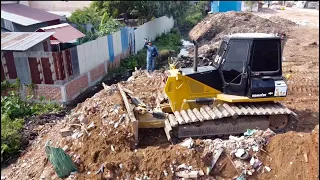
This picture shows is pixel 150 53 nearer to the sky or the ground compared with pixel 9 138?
nearer to the sky

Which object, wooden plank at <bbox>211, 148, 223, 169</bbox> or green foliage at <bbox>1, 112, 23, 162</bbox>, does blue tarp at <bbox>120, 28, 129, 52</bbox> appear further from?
wooden plank at <bbox>211, 148, 223, 169</bbox>

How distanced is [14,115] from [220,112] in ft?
20.7

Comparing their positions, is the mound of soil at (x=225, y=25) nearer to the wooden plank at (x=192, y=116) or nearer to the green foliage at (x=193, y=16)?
the green foliage at (x=193, y=16)

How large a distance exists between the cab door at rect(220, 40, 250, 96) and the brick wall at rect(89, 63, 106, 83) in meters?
7.09

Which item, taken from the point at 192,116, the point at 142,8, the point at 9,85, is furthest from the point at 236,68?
the point at 142,8

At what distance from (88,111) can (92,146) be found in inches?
57.5

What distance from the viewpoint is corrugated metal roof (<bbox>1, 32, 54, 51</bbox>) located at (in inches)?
380

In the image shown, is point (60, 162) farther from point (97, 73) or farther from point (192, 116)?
point (97, 73)

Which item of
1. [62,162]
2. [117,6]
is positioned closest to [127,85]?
[62,162]

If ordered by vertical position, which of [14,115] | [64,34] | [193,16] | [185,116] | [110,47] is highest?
[64,34]

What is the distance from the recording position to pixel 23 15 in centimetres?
1619

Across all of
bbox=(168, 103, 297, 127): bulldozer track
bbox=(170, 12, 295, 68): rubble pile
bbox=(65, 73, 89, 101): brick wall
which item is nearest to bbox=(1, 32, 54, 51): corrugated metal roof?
bbox=(65, 73, 89, 101): brick wall

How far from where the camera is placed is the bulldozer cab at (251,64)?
251 inches

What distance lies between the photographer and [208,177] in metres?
5.30
